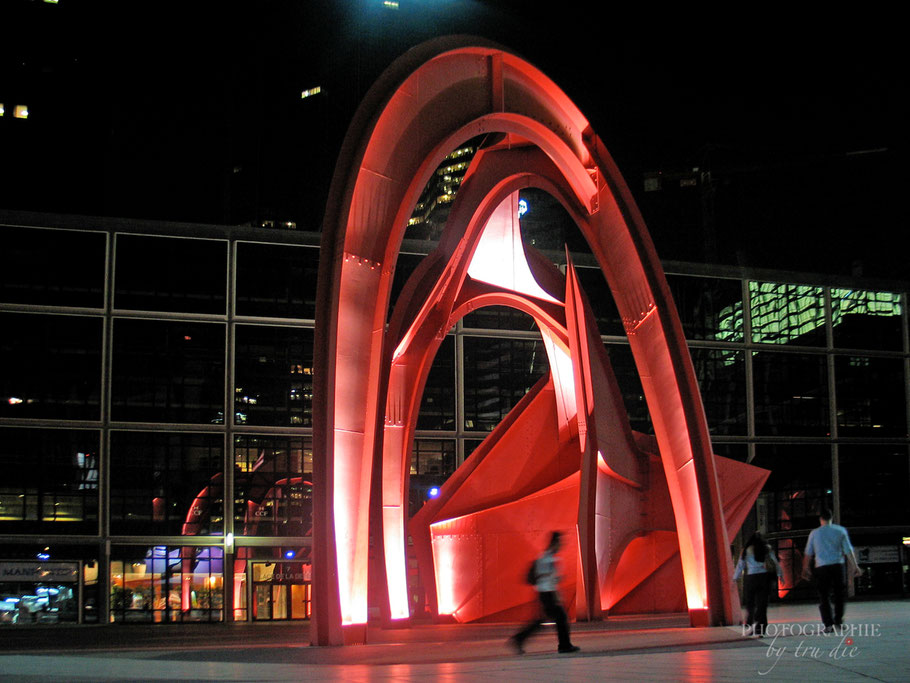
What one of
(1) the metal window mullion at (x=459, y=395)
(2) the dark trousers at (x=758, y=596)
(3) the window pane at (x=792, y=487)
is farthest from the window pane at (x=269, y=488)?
(2) the dark trousers at (x=758, y=596)

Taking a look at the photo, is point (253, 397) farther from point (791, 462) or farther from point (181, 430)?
point (791, 462)

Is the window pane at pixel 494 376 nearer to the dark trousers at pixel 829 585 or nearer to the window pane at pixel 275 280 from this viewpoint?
the window pane at pixel 275 280

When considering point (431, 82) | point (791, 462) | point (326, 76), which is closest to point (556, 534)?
point (431, 82)

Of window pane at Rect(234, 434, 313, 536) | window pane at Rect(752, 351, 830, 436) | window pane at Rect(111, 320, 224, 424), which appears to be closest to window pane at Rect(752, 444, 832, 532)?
window pane at Rect(752, 351, 830, 436)

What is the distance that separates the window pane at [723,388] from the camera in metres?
42.3

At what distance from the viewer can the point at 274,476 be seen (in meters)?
36.9

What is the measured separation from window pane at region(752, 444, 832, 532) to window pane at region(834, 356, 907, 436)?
7.45ft

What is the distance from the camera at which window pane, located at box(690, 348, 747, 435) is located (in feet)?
139

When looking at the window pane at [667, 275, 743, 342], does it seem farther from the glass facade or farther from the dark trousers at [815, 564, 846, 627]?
the dark trousers at [815, 564, 846, 627]

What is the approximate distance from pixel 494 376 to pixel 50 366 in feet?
Answer: 49.1

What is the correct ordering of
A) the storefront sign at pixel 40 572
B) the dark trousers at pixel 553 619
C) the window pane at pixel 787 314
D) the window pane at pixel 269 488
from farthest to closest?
the window pane at pixel 787 314, the window pane at pixel 269 488, the storefront sign at pixel 40 572, the dark trousers at pixel 553 619

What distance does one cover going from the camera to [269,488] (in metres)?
36.8

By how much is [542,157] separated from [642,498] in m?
6.90

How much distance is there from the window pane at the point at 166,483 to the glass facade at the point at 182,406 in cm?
5
